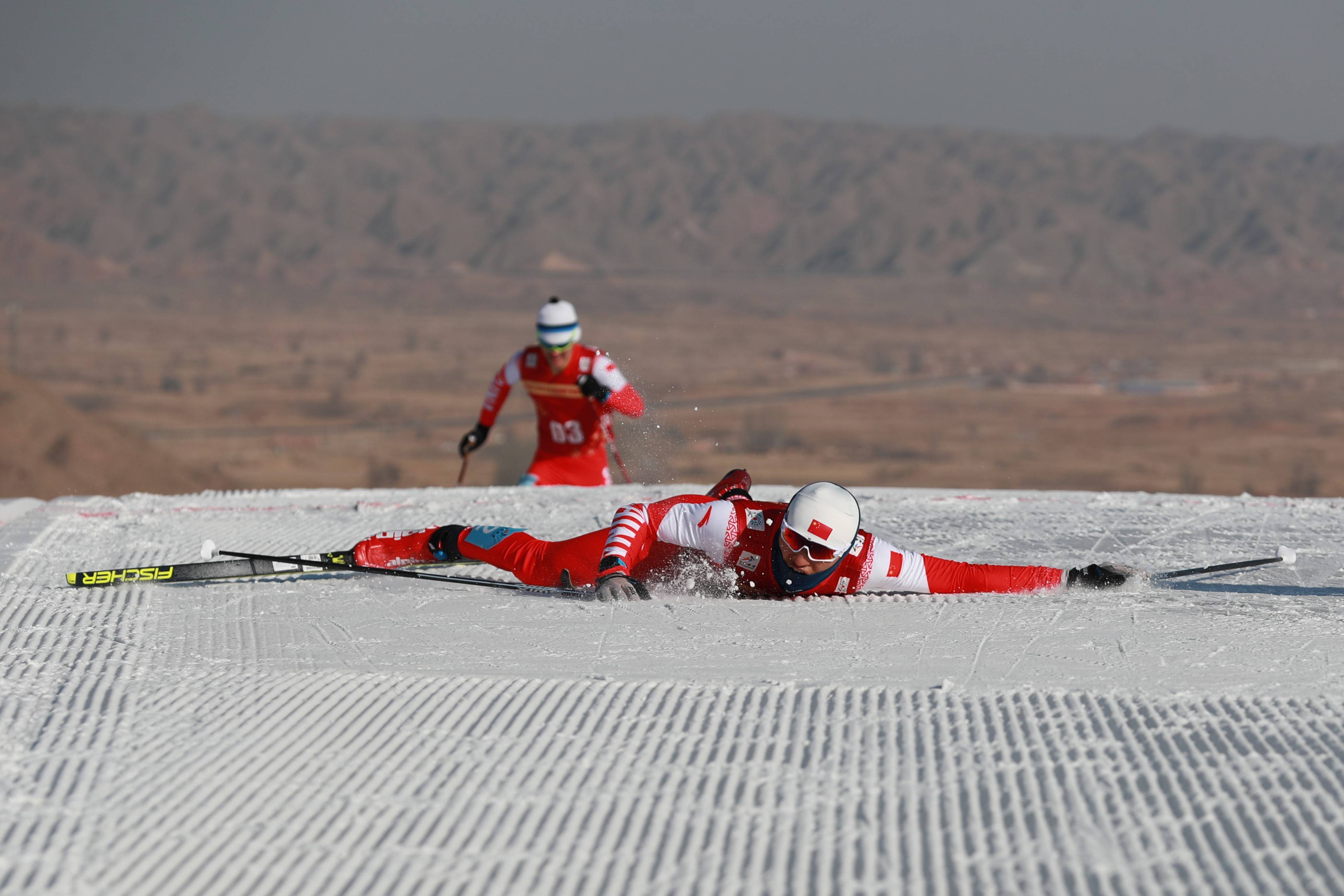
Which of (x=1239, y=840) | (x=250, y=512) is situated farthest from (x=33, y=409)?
(x=1239, y=840)

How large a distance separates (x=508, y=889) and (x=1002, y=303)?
65.7m

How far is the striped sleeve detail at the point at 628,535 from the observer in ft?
16.1

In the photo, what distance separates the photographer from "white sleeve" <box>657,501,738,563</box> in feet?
16.3

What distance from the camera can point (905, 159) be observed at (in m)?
110

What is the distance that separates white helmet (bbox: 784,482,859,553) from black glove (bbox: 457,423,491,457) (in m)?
3.97

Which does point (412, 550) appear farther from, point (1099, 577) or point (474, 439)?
point (474, 439)

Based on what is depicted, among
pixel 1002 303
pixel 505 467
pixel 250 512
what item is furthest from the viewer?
pixel 1002 303

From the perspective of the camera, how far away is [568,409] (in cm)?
812

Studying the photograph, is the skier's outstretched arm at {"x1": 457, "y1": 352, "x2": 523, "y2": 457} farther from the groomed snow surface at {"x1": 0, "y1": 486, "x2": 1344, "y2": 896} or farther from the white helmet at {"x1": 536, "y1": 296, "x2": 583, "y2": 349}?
the groomed snow surface at {"x1": 0, "y1": 486, "x2": 1344, "y2": 896}

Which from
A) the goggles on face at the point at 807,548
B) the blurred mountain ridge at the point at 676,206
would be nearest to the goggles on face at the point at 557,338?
the goggles on face at the point at 807,548

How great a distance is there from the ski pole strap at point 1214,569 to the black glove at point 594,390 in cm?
337

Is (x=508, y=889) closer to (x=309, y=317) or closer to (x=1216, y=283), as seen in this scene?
(x=309, y=317)

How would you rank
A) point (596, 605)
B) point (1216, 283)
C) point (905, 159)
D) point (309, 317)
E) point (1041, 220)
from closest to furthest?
point (596, 605)
point (309, 317)
point (1216, 283)
point (1041, 220)
point (905, 159)

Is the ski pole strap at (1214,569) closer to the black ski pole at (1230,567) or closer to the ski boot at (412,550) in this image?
the black ski pole at (1230,567)
